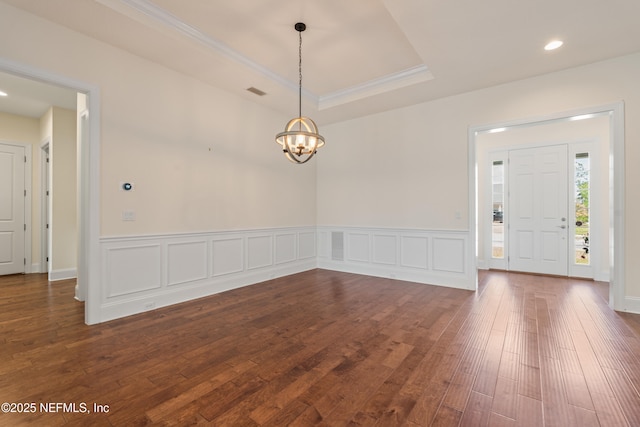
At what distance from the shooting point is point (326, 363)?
2.38 meters

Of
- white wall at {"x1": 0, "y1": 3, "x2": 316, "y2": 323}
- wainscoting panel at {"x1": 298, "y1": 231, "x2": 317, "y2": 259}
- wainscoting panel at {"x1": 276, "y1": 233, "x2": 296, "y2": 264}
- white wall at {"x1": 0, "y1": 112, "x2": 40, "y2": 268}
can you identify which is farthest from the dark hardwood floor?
white wall at {"x1": 0, "y1": 112, "x2": 40, "y2": 268}

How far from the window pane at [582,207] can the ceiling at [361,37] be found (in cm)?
264

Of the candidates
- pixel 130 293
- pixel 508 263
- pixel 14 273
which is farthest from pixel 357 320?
pixel 14 273

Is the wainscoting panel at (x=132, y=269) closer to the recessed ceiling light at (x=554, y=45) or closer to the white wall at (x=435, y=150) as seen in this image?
the white wall at (x=435, y=150)

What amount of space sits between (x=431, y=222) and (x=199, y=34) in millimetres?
4480

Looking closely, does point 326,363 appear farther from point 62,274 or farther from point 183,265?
point 62,274

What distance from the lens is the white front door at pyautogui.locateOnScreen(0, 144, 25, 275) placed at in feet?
18.3

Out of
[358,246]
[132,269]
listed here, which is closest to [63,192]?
[132,269]

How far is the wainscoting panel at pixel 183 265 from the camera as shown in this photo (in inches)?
133

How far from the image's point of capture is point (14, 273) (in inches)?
224

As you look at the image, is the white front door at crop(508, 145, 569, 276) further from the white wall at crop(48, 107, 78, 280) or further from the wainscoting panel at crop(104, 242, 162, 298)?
the white wall at crop(48, 107, 78, 280)

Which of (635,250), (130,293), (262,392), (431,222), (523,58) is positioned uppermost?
(523,58)

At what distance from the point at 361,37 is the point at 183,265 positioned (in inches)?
154

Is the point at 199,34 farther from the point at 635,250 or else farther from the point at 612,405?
the point at 635,250
